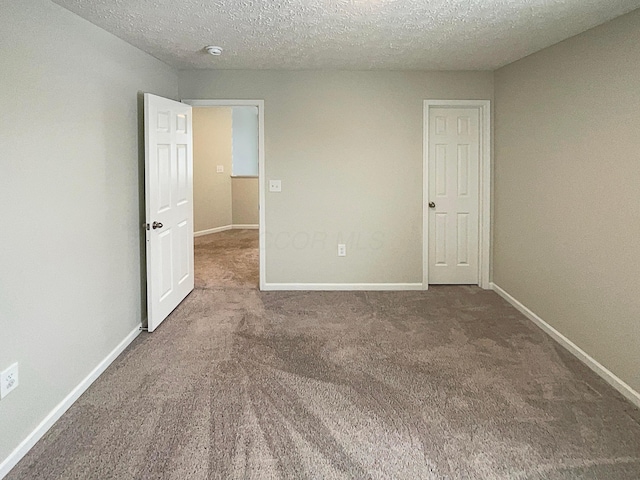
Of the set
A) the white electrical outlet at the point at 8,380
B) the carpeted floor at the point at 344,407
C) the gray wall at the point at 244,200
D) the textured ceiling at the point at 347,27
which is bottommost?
the carpeted floor at the point at 344,407

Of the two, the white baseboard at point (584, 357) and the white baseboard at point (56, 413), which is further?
the white baseboard at point (584, 357)

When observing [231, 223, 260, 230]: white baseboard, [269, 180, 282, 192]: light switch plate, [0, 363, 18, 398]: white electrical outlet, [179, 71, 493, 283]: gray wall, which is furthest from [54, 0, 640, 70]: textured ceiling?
[231, 223, 260, 230]: white baseboard

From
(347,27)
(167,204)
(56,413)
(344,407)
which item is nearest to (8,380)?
(56,413)

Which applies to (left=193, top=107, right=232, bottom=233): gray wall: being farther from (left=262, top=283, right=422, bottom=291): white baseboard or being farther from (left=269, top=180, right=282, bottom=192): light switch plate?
(left=262, top=283, right=422, bottom=291): white baseboard

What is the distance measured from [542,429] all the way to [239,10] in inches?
111

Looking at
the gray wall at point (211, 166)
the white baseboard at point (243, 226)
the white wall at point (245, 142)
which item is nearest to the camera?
the gray wall at point (211, 166)

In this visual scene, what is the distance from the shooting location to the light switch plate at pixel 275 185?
509cm

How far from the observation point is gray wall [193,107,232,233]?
339 inches

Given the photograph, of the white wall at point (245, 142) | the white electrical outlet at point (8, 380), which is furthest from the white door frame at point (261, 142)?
the white wall at point (245, 142)

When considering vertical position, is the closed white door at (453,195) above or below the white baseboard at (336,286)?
above

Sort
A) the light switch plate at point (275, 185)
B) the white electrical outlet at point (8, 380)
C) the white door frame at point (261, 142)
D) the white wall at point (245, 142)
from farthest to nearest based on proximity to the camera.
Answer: the white wall at point (245, 142) → the light switch plate at point (275, 185) → the white door frame at point (261, 142) → the white electrical outlet at point (8, 380)

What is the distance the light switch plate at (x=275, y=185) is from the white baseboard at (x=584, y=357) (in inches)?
97.9

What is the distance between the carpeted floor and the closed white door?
1.08 meters

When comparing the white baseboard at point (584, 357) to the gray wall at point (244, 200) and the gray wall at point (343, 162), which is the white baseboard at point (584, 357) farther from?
the gray wall at point (244, 200)
